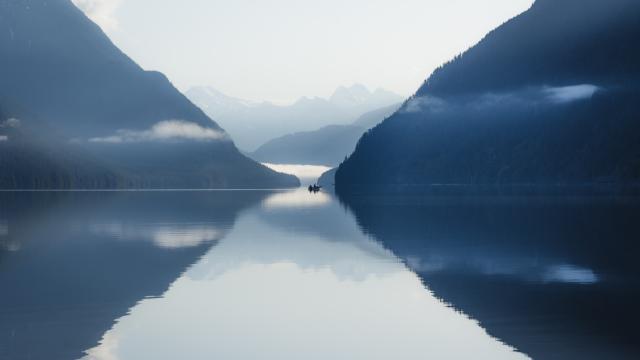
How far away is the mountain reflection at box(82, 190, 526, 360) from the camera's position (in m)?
34.7

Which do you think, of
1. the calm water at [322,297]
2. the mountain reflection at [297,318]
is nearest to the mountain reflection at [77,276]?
the calm water at [322,297]

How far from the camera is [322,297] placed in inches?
1937

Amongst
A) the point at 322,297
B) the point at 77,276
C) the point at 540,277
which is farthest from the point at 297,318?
the point at 77,276

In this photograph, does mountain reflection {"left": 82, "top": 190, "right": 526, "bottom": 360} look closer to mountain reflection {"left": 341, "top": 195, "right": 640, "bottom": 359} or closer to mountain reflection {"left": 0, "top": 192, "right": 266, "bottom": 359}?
mountain reflection {"left": 0, "top": 192, "right": 266, "bottom": 359}

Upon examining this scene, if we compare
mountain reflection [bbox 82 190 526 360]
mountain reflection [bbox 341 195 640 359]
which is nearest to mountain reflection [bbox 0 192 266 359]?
mountain reflection [bbox 82 190 526 360]

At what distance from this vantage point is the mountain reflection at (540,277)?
36.4 metres

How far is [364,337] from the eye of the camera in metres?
37.5

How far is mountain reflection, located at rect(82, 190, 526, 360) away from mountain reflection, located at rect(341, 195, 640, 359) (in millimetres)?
1886

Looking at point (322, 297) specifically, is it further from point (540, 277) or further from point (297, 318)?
point (540, 277)

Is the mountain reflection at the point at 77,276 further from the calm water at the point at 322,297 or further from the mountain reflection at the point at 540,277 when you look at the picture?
the mountain reflection at the point at 540,277

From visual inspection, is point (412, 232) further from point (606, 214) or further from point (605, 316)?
point (605, 316)

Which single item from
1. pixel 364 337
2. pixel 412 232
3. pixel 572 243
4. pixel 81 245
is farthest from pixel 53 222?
pixel 364 337

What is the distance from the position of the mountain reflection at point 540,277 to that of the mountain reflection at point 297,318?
6.19 ft

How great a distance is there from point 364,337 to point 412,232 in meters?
61.9
